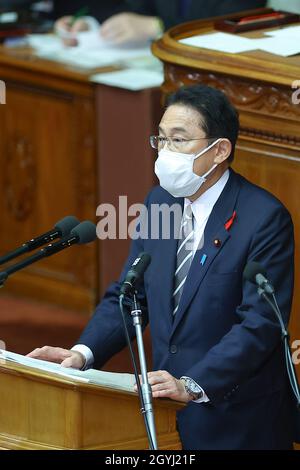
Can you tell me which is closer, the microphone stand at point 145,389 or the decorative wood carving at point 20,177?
the microphone stand at point 145,389

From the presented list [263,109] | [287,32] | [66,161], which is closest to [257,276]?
[263,109]

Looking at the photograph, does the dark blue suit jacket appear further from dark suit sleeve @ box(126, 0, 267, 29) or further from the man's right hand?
dark suit sleeve @ box(126, 0, 267, 29)

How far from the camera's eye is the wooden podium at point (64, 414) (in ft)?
9.29

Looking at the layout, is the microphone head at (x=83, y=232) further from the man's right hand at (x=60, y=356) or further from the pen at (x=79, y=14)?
the pen at (x=79, y=14)

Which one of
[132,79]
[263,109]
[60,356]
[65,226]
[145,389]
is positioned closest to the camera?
[145,389]

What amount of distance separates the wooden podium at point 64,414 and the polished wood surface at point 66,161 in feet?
9.15

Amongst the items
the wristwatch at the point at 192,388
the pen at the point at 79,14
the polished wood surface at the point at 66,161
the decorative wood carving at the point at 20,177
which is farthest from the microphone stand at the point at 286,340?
the pen at the point at 79,14

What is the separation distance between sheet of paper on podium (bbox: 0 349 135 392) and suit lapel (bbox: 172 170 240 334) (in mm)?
432

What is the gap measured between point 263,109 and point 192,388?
132cm

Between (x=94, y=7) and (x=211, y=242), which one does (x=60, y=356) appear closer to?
(x=211, y=242)

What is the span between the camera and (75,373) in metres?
2.84

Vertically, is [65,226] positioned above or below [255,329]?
above

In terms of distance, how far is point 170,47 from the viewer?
4.25 metres

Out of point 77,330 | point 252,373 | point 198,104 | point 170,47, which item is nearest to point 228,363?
point 252,373
